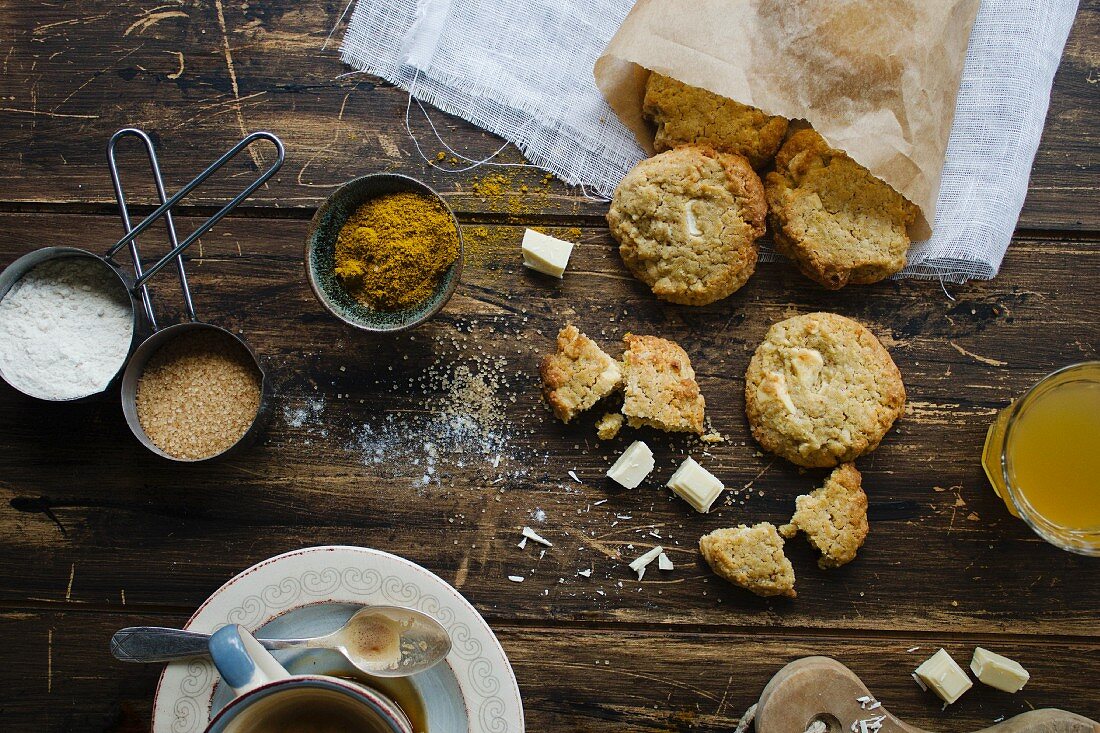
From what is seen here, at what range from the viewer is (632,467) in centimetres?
165

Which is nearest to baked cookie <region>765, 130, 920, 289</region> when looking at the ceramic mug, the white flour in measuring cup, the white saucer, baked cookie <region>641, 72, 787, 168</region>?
baked cookie <region>641, 72, 787, 168</region>

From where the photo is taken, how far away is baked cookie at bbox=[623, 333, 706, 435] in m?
1.63

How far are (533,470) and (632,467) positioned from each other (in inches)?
8.8

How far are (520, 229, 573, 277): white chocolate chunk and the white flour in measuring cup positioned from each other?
0.85 metres

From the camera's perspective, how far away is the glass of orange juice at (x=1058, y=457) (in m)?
1.54

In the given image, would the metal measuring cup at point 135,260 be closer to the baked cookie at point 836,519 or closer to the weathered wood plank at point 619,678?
the weathered wood plank at point 619,678

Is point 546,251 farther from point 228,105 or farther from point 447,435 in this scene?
point 228,105

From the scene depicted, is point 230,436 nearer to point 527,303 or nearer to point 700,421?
point 527,303

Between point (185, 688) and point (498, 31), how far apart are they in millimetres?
1530

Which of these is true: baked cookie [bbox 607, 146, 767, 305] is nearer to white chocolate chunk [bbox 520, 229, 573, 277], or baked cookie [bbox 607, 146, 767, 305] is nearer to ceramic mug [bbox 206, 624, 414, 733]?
white chocolate chunk [bbox 520, 229, 573, 277]

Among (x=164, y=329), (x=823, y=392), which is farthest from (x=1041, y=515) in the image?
(x=164, y=329)

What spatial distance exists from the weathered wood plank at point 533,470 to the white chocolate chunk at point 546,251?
0.06m

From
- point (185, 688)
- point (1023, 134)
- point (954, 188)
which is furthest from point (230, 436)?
point (1023, 134)

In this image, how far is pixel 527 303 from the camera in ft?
5.66
